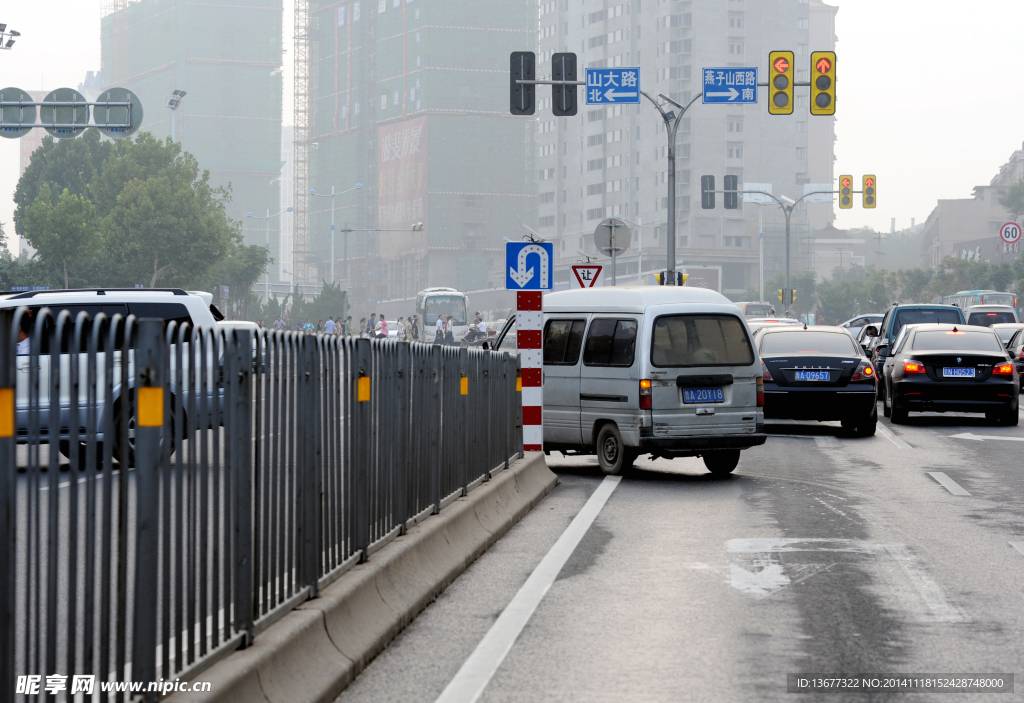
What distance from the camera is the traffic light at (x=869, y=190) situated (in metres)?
46.2

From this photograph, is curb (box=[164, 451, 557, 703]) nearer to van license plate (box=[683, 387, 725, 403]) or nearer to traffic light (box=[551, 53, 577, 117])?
van license plate (box=[683, 387, 725, 403])

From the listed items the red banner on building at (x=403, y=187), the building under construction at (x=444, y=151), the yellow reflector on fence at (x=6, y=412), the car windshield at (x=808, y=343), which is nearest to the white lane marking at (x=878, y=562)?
the yellow reflector on fence at (x=6, y=412)

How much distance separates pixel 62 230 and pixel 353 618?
5995 centimetres

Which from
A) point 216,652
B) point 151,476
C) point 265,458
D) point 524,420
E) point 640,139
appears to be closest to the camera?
point 151,476

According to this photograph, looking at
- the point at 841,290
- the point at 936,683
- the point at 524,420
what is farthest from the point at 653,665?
the point at 841,290

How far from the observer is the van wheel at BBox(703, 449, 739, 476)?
14.6m

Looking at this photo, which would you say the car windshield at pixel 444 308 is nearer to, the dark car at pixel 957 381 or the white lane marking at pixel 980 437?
the dark car at pixel 957 381

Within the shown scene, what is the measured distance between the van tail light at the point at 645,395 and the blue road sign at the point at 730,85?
Result: 53.2ft

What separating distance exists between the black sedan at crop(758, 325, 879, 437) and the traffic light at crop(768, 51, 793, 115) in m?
5.92

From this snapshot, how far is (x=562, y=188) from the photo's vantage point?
17225 cm

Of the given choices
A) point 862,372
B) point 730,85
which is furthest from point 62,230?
point 862,372

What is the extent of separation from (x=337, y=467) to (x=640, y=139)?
154178 mm

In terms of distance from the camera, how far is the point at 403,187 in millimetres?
174875

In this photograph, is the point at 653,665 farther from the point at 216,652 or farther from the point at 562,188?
the point at 562,188
